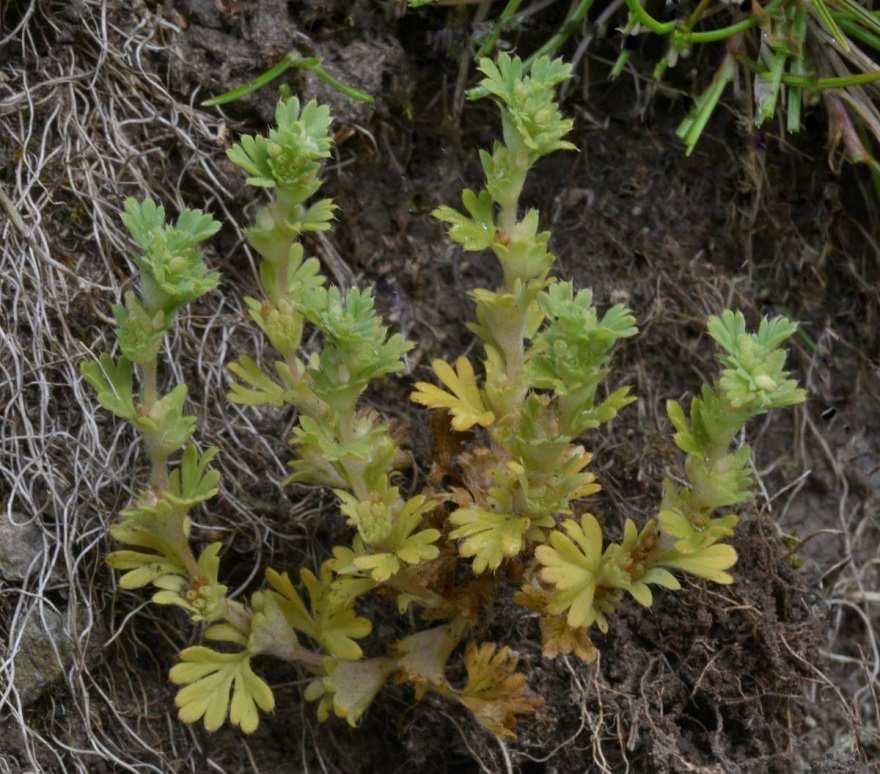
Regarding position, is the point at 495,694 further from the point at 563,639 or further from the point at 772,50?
the point at 772,50

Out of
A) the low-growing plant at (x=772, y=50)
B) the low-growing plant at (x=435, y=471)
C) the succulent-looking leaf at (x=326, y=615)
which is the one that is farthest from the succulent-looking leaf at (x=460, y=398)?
the low-growing plant at (x=772, y=50)

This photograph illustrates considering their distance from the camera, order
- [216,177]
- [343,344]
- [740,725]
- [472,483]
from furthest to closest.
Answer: [216,177] → [740,725] → [472,483] → [343,344]

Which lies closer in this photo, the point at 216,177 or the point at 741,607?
the point at 741,607

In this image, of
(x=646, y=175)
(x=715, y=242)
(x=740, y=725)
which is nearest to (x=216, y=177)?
(x=646, y=175)

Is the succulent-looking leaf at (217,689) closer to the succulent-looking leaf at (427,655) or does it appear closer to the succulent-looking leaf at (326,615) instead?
the succulent-looking leaf at (326,615)

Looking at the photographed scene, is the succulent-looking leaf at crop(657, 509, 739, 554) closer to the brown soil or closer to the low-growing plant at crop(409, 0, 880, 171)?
the brown soil

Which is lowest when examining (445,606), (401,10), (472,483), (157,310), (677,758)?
(677,758)

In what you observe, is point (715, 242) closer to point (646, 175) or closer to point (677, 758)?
point (646, 175)

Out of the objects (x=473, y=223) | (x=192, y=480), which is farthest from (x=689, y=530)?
(x=192, y=480)
